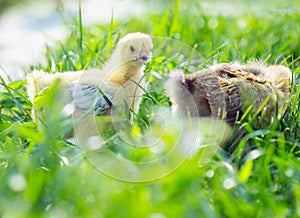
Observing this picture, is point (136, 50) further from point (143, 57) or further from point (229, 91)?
point (229, 91)

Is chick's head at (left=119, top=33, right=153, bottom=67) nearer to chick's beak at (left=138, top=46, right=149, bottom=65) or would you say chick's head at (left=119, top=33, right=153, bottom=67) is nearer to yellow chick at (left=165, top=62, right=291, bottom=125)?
chick's beak at (left=138, top=46, right=149, bottom=65)

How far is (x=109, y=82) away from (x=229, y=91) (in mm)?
542

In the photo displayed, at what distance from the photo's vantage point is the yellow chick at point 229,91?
2283 mm

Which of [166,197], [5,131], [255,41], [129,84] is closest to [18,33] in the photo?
[255,41]

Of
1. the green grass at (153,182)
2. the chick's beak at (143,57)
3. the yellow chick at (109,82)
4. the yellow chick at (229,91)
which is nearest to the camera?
the green grass at (153,182)

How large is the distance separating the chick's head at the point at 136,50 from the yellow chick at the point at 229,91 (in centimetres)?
29

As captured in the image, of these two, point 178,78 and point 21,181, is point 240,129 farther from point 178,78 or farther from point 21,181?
point 21,181

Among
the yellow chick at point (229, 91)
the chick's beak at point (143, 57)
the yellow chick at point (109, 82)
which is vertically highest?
the yellow chick at point (229, 91)

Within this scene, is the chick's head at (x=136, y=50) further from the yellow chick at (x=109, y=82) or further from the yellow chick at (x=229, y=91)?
the yellow chick at (x=229, y=91)

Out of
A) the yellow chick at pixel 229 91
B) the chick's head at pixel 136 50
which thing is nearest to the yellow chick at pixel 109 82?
the chick's head at pixel 136 50

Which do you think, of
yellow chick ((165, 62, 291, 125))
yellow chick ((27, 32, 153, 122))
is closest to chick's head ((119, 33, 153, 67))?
yellow chick ((27, 32, 153, 122))

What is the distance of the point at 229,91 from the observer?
2291mm

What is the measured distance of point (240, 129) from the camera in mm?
2273

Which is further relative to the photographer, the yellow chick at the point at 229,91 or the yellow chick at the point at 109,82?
the yellow chick at the point at 109,82
